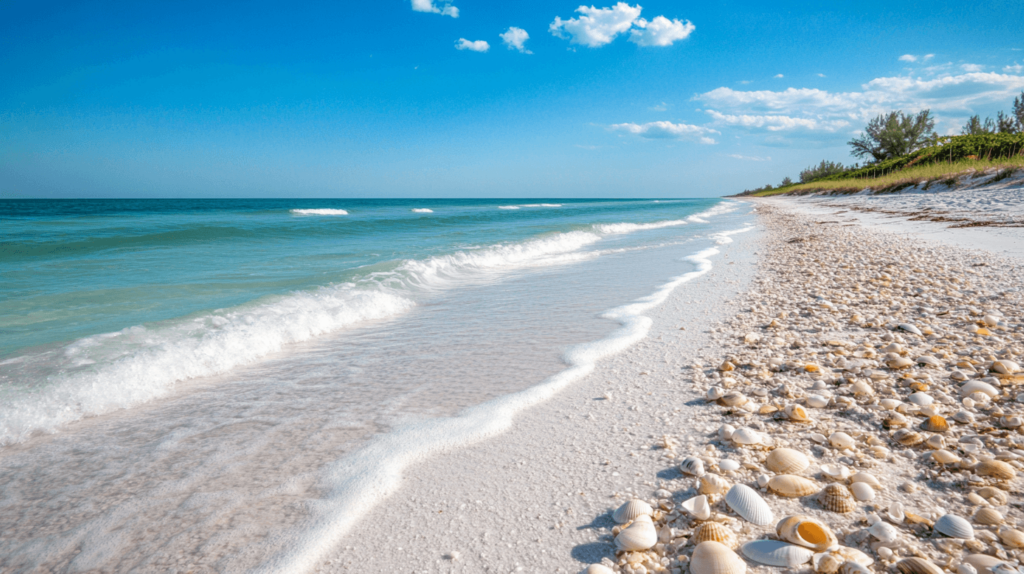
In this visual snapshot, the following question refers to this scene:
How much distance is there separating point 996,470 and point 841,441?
436 mm

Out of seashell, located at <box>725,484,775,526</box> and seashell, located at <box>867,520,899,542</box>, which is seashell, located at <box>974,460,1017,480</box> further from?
seashell, located at <box>725,484,775,526</box>

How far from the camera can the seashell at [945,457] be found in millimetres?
1660

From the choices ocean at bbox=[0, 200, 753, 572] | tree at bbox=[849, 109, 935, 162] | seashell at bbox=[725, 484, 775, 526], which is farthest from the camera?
tree at bbox=[849, 109, 935, 162]

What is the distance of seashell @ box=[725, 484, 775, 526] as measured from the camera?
56.7 inches

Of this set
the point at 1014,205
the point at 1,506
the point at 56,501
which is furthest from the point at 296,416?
the point at 1014,205

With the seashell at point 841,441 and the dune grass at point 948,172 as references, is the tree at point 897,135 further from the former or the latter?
the seashell at point 841,441

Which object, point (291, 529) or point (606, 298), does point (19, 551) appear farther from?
point (606, 298)

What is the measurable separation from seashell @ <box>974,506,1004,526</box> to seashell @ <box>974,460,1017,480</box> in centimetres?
26

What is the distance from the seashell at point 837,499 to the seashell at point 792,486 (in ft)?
0.14

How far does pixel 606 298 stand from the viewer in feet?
17.7

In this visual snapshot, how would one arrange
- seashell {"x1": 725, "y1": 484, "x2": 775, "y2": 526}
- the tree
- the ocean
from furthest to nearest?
the tree
the ocean
seashell {"x1": 725, "y1": 484, "x2": 775, "y2": 526}

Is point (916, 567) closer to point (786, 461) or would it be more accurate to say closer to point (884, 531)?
point (884, 531)

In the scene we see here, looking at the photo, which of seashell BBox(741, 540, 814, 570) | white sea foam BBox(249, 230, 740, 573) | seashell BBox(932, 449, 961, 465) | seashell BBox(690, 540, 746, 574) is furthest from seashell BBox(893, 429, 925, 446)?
white sea foam BBox(249, 230, 740, 573)

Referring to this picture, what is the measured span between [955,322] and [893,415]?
2.21m
